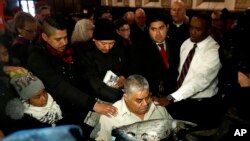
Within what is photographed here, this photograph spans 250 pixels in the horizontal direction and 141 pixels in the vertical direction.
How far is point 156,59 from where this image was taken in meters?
3.17

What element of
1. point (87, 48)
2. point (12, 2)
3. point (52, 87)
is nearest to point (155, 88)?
point (87, 48)

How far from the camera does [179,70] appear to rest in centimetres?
329

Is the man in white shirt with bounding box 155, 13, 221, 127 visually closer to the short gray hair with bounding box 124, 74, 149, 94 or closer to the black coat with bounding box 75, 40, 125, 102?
the short gray hair with bounding box 124, 74, 149, 94

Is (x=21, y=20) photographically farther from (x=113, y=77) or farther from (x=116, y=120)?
(x=116, y=120)

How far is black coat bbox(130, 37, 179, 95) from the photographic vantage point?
315 cm

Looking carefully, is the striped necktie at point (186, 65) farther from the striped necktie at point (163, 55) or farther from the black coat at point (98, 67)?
the black coat at point (98, 67)

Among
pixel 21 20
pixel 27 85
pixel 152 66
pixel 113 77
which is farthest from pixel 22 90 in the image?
pixel 21 20

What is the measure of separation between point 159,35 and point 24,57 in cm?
163

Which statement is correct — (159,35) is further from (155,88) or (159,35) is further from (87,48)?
(87,48)

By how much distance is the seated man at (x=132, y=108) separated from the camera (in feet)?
8.05

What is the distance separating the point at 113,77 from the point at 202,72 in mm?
925

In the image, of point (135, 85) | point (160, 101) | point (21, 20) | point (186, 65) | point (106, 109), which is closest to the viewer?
point (135, 85)

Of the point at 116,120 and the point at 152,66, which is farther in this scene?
the point at 152,66

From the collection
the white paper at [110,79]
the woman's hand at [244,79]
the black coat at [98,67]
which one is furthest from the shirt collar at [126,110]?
the woman's hand at [244,79]
